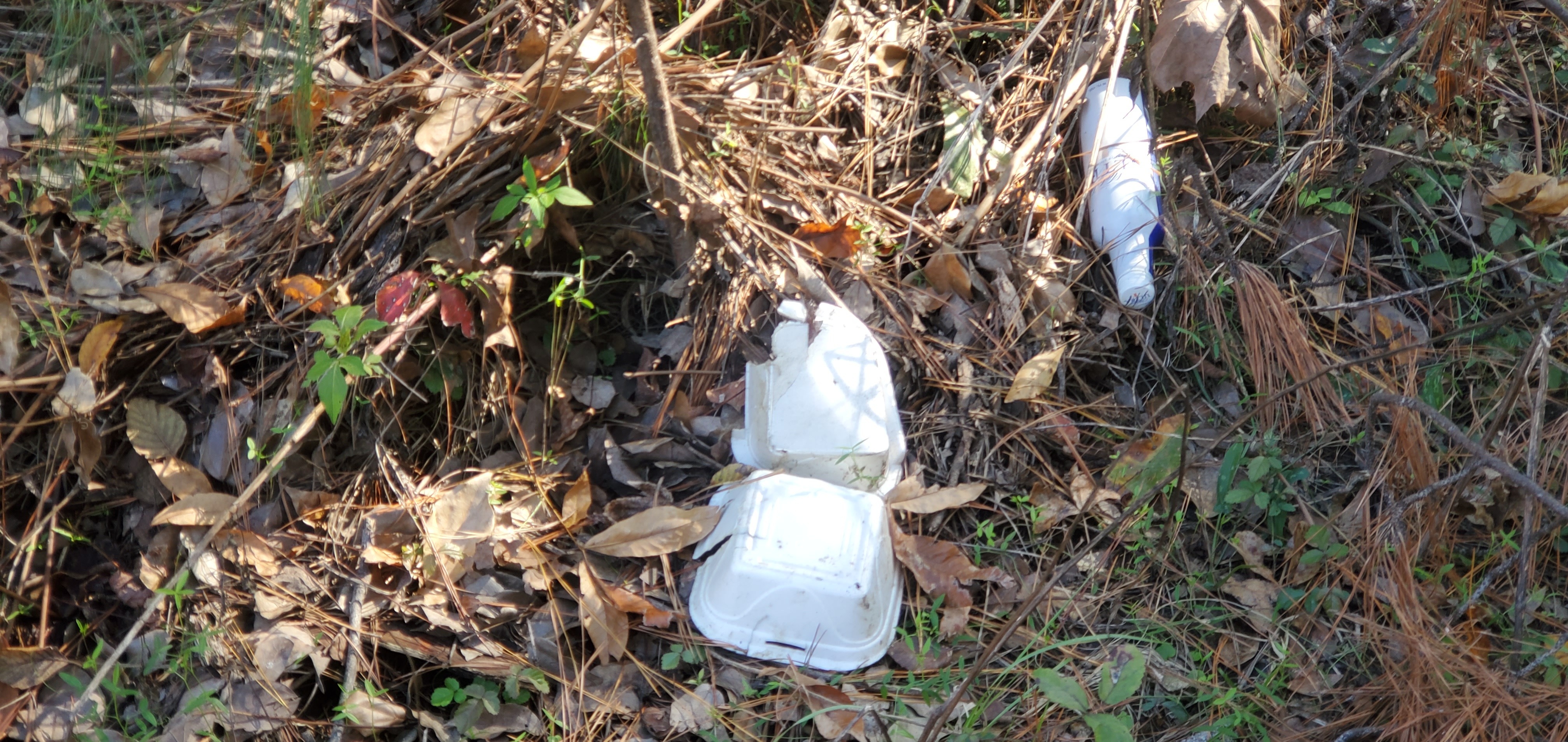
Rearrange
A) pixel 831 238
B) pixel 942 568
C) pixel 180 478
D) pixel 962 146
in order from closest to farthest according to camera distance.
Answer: pixel 942 568 → pixel 180 478 → pixel 831 238 → pixel 962 146

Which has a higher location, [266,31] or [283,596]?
[266,31]

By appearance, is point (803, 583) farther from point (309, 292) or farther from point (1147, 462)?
point (309, 292)

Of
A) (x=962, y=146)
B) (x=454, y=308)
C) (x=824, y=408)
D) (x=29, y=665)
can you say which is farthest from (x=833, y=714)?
(x=29, y=665)

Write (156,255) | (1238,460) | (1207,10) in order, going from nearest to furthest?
(1238,460) < (156,255) < (1207,10)

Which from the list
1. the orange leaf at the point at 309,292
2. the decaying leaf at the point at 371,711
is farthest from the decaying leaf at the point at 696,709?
the orange leaf at the point at 309,292

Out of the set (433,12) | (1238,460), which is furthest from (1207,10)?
(433,12)

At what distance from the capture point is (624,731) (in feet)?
5.46

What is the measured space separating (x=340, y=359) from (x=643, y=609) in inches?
27.6

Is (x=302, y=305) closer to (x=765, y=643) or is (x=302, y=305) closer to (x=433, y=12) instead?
(x=433, y=12)

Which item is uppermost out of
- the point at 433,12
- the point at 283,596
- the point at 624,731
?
the point at 433,12

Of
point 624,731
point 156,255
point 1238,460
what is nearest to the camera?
point 624,731

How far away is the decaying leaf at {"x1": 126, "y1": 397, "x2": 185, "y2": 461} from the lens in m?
1.85

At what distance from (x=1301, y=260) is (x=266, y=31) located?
2.11 m

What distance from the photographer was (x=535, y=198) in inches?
69.0
